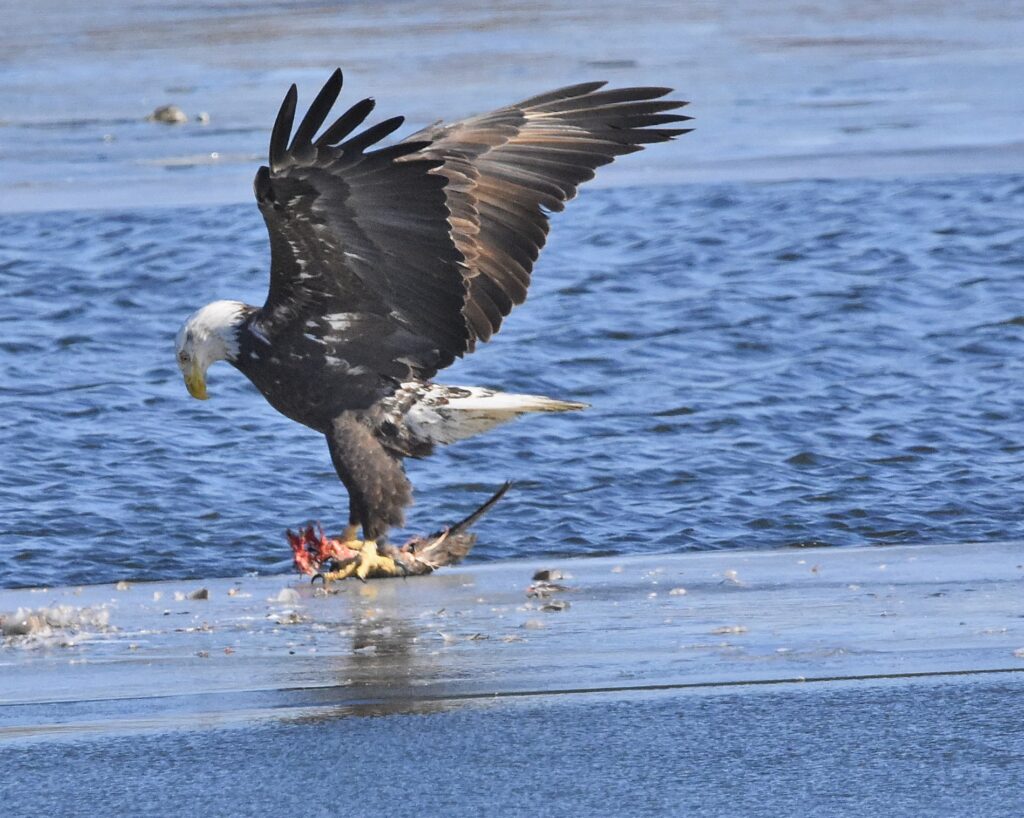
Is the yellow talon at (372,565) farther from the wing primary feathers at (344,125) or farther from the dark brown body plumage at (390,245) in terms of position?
the wing primary feathers at (344,125)

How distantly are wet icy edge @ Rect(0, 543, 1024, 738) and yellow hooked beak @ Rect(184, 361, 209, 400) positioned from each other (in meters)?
0.66

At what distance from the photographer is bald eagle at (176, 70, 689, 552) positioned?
5.34m

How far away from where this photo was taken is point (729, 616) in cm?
486

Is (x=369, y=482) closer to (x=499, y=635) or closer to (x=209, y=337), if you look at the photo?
(x=209, y=337)

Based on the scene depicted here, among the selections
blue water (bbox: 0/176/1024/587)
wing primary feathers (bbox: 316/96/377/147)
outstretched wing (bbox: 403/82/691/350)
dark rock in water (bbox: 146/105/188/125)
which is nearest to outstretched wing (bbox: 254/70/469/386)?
wing primary feathers (bbox: 316/96/377/147)

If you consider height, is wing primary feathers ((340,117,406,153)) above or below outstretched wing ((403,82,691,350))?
above

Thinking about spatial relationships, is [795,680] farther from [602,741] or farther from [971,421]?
[971,421]

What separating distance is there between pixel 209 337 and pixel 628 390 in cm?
225

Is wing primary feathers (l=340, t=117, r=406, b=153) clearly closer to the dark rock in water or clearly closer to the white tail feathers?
the white tail feathers

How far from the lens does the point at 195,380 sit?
19.9ft

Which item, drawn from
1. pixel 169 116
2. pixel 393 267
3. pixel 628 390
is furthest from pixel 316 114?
pixel 169 116

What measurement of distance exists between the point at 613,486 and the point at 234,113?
7.90 metres

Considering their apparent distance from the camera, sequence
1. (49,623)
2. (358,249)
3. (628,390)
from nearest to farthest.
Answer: (49,623)
(358,249)
(628,390)

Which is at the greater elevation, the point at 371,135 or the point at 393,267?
the point at 371,135
